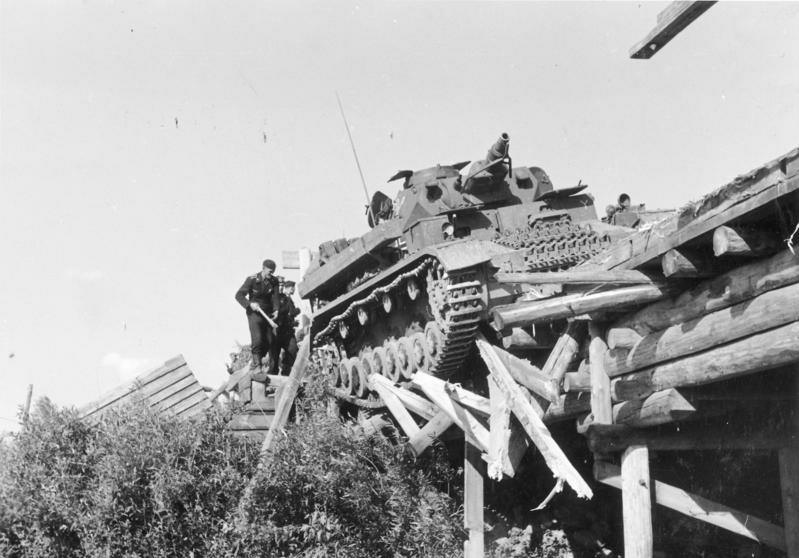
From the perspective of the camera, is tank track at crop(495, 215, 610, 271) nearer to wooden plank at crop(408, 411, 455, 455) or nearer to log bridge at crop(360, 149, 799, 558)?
log bridge at crop(360, 149, 799, 558)

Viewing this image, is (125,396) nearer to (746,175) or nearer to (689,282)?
(689,282)

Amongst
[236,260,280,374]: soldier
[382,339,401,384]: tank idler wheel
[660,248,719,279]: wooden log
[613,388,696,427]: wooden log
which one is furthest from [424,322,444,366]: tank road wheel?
[660,248,719,279]: wooden log

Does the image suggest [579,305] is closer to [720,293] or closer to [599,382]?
[599,382]

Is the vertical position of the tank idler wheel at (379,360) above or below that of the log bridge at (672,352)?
above

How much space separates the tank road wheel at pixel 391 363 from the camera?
11398 millimetres

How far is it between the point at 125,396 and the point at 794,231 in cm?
961

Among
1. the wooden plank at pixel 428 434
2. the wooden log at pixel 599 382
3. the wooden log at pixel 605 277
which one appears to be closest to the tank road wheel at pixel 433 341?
the wooden plank at pixel 428 434

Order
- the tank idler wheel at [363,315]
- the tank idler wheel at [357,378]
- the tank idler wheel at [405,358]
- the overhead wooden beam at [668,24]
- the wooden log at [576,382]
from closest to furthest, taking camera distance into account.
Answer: the overhead wooden beam at [668,24], the wooden log at [576,382], the tank idler wheel at [405,358], the tank idler wheel at [363,315], the tank idler wheel at [357,378]

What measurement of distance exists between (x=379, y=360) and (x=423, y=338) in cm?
155

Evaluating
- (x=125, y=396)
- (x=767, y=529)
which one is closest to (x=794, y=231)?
(x=767, y=529)

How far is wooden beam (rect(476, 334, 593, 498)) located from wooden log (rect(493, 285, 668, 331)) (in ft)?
3.18

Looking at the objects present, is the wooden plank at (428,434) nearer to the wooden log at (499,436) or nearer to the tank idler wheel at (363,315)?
the wooden log at (499,436)

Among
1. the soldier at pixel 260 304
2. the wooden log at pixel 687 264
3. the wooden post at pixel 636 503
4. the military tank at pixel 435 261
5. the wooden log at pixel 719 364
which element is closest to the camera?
the wooden log at pixel 719 364

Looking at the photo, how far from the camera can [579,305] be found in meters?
6.98
